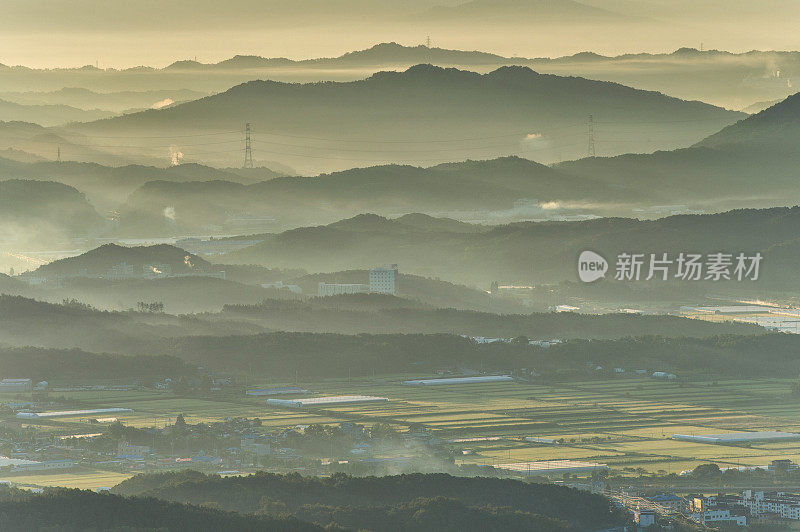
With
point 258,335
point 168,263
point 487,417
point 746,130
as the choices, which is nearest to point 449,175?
point 746,130

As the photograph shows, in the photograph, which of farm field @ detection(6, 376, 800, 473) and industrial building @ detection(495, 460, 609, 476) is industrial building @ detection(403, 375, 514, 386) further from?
industrial building @ detection(495, 460, 609, 476)

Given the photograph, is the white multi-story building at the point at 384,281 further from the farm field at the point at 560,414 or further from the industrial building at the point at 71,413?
the industrial building at the point at 71,413

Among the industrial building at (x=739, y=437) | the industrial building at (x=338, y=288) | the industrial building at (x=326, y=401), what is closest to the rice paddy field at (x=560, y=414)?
the industrial building at (x=739, y=437)

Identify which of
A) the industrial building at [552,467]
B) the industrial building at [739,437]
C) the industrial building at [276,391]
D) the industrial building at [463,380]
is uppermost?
the industrial building at [463,380]

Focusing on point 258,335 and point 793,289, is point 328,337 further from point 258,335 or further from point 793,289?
point 793,289

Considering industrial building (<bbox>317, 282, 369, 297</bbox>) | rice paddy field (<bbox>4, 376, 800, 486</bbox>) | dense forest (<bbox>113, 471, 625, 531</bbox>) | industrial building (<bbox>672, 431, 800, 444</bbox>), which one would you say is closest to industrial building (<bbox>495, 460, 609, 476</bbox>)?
rice paddy field (<bbox>4, 376, 800, 486</bbox>)

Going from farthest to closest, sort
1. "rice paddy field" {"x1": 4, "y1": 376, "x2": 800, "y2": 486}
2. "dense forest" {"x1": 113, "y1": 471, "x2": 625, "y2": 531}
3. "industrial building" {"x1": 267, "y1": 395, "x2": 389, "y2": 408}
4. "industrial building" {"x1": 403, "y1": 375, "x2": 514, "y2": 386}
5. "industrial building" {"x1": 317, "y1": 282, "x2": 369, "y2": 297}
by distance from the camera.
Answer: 1. "industrial building" {"x1": 317, "y1": 282, "x2": 369, "y2": 297}
2. "industrial building" {"x1": 403, "y1": 375, "x2": 514, "y2": 386}
3. "industrial building" {"x1": 267, "y1": 395, "x2": 389, "y2": 408}
4. "rice paddy field" {"x1": 4, "y1": 376, "x2": 800, "y2": 486}
5. "dense forest" {"x1": 113, "y1": 471, "x2": 625, "y2": 531}
